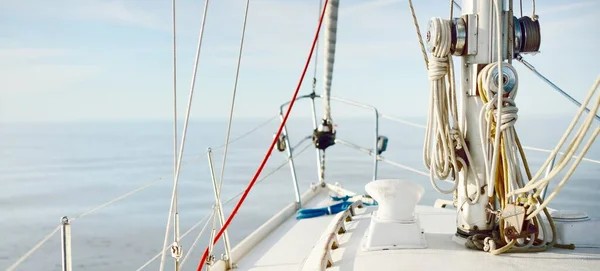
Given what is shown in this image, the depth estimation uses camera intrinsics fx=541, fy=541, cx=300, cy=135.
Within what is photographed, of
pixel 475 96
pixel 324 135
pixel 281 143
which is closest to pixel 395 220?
pixel 475 96

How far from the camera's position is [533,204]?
1.92m

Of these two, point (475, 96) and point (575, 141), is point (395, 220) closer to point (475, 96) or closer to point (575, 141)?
point (475, 96)

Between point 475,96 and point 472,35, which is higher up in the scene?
point 472,35

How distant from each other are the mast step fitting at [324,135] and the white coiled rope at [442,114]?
1.78 m

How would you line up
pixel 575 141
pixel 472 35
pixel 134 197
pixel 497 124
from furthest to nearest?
pixel 134 197 < pixel 472 35 < pixel 497 124 < pixel 575 141

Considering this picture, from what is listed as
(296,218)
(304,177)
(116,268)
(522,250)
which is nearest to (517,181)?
(522,250)

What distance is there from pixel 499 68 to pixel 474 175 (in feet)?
1.43

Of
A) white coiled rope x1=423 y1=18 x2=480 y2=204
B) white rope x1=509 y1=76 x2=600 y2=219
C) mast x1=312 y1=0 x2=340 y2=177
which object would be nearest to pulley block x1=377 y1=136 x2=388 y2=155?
mast x1=312 y1=0 x2=340 y2=177

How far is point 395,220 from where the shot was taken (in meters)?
2.05

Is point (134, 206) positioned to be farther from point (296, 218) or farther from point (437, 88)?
point (437, 88)

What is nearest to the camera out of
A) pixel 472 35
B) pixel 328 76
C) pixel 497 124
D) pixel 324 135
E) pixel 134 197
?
pixel 497 124

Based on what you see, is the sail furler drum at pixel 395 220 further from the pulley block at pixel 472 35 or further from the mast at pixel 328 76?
the mast at pixel 328 76

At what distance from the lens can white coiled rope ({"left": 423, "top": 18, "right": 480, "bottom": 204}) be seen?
2.04 m

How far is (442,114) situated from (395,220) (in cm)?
45
